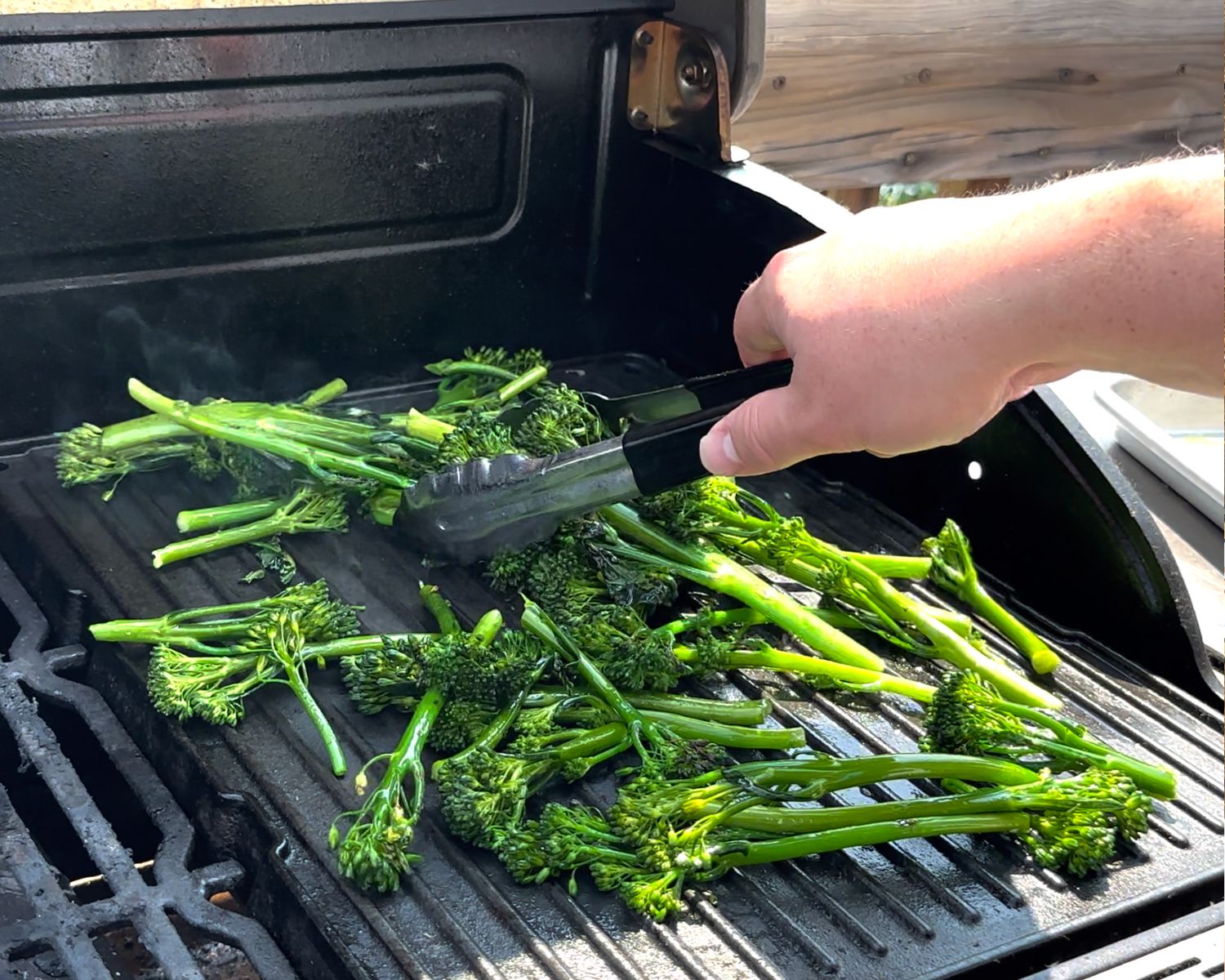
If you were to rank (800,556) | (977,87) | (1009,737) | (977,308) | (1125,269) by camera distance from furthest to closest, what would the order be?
(977,87) < (800,556) < (1009,737) < (977,308) < (1125,269)

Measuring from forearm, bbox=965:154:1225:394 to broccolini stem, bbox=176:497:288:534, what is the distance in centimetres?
→ 130

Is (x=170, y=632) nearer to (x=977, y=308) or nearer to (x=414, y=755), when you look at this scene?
(x=414, y=755)

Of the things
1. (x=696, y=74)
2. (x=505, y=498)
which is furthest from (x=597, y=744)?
(x=696, y=74)

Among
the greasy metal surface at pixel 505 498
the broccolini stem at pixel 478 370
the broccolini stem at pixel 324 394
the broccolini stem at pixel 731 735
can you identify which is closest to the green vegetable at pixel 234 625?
the greasy metal surface at pixel 505 498

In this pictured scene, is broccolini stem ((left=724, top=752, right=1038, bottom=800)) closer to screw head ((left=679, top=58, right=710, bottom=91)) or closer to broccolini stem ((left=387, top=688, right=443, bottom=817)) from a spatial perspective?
broccolini stem ((left=387, top=688, right=443, bottom=817))

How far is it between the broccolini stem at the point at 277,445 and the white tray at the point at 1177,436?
55.7 inches

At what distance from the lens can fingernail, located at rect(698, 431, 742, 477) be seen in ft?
5.51

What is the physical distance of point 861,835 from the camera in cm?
168

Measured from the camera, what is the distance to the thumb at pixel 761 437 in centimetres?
159

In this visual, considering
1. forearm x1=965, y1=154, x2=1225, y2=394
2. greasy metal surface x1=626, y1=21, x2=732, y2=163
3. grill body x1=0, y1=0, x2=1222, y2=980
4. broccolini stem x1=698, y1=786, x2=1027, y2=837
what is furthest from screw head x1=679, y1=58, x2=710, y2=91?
broccolini stem x1=698, y1=786, x2=1027, y2=837

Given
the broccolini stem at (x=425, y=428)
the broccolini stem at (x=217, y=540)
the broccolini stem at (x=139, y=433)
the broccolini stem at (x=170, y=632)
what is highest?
the broccolini stem at (x=425, y=428)

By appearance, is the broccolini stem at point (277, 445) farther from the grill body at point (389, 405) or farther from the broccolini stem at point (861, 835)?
the broccolini stem at point (861, 835)

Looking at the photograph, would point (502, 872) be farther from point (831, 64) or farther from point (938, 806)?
point (831, 64)

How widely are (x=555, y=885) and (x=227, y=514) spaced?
914mm
